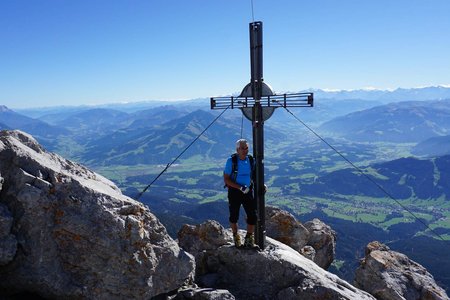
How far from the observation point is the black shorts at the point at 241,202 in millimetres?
13633

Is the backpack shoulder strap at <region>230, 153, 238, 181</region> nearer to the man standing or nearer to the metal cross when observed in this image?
the man standing

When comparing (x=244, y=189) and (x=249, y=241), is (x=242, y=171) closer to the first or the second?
(x=244, y=189)

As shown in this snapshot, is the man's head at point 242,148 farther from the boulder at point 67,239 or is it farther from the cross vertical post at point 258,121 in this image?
the boulder at point 67,239

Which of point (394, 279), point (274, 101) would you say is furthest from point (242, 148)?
point (394, 279)

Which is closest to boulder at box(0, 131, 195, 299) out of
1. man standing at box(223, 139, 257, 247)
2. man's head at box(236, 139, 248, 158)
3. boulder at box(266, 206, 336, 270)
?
man standing at box(223, 139, 257, 247)

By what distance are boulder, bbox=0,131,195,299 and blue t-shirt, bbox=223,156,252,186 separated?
3.71 m

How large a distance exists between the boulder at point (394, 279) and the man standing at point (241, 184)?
7.58 metres

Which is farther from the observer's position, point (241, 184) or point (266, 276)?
point (241, 184)

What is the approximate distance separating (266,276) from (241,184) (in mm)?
3304

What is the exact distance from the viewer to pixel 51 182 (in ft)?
34.3

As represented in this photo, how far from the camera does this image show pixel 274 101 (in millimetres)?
13969

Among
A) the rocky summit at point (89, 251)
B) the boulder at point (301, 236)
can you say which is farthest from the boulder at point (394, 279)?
the rocky summit at point (89, 251)

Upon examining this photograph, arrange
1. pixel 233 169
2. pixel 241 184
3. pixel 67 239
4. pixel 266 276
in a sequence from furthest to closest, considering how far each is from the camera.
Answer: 1. pixel 241 184
2. pixel 233 169
3. pixel 266 276
4. pixel 67 239

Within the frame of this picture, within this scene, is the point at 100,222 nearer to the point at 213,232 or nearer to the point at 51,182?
the point at 51,182
